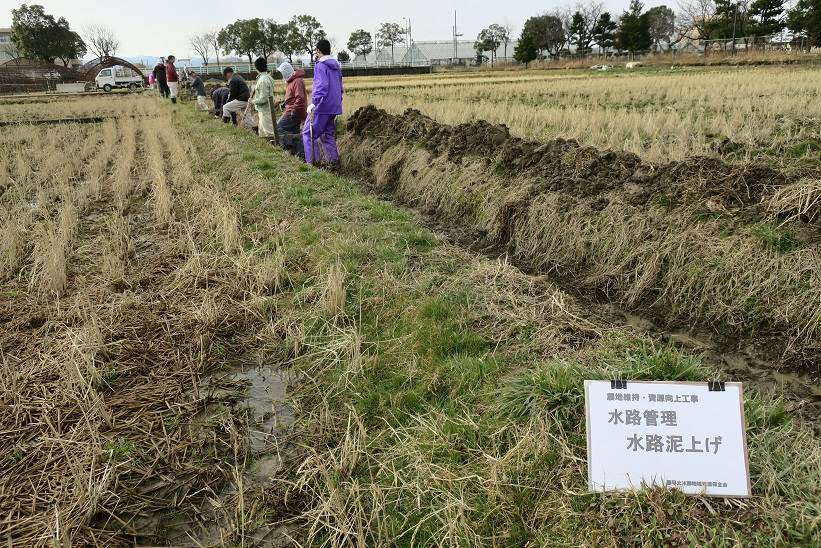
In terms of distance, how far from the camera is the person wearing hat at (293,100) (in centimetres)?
911

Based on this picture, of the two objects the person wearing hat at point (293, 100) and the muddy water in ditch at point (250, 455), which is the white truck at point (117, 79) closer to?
the person wearing hat at point (293, 100)

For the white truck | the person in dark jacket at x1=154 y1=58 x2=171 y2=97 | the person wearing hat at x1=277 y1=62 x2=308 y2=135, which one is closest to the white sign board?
the person wearing hat at x1=277 y1=62 x2=308 y2=135

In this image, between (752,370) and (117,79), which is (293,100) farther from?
(117,79)

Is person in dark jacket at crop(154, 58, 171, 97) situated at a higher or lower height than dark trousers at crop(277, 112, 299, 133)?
higher

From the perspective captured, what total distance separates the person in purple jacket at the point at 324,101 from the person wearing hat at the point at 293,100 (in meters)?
Result: 0.98

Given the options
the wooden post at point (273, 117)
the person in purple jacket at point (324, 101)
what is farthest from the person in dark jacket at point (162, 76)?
the person in purple jacket at point (324, 101)

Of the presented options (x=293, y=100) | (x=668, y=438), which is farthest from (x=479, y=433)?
(x=293, y=100)

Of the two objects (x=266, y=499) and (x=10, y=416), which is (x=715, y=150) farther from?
(x=10, y=416)

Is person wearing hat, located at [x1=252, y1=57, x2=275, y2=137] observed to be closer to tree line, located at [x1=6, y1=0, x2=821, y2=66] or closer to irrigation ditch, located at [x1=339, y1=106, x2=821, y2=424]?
irrigation ditch, located at [x1=339, y1=106, x2=821, y2=424]

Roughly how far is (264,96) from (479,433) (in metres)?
9.47

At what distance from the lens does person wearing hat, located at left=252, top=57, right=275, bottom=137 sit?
982 centimetres

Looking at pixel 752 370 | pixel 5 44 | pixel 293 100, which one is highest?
pixel 5 44

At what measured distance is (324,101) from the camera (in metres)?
7.88

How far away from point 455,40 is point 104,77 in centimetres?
5835
